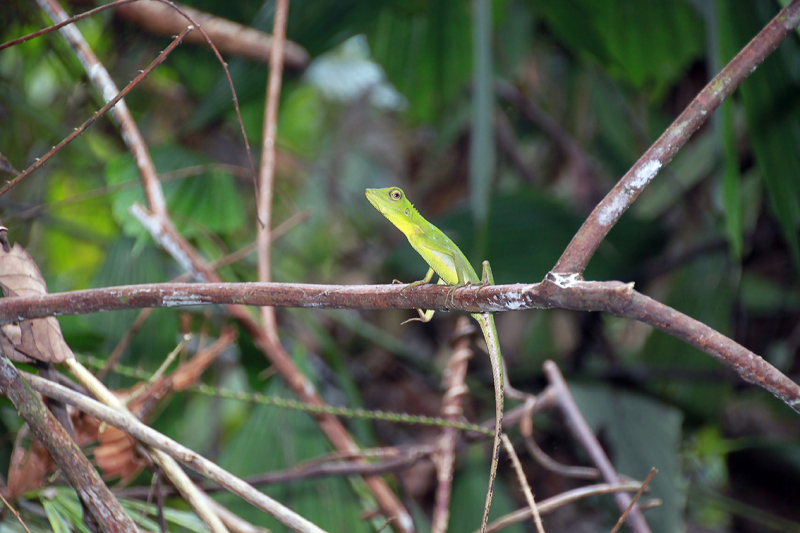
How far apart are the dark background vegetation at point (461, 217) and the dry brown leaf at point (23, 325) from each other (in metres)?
0.41

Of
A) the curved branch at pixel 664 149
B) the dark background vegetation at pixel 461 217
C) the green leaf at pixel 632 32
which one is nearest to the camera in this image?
the curved branch at pixel 664 149

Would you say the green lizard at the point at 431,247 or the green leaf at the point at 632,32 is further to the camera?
the green leaf at the point at 632,32

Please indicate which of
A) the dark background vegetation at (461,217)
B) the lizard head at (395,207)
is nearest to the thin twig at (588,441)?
the dark background vegetation at (461,217)

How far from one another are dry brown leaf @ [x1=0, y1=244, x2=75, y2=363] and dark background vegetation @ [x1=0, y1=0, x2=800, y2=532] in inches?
16.0

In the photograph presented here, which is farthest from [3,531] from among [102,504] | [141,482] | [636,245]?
[636,245]

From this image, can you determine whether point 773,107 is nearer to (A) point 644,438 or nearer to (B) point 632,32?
(B) point 632,32

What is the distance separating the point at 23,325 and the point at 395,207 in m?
0.80

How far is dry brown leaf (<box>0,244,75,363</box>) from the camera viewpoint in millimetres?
741

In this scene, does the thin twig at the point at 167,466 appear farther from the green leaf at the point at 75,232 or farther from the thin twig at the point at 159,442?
the green leaf at the point at 75,232

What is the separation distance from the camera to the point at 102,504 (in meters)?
0.72

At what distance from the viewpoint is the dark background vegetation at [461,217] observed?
1.52m

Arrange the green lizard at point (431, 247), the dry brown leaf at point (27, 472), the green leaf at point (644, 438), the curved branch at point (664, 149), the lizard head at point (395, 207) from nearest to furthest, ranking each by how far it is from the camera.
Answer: the curved branch at point (664, 149), the dry brown leaf at point (27, 472), the green lizard at point (431, 247), the lizard head at point (395, 207), the green leaf at point (644, 438)

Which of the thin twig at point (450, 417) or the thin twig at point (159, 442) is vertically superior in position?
the thin twig at point (450, 417)

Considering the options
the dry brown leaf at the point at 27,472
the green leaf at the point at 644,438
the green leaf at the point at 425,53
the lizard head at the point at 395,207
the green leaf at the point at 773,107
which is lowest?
the dry brown leaf at the point at 27,472
